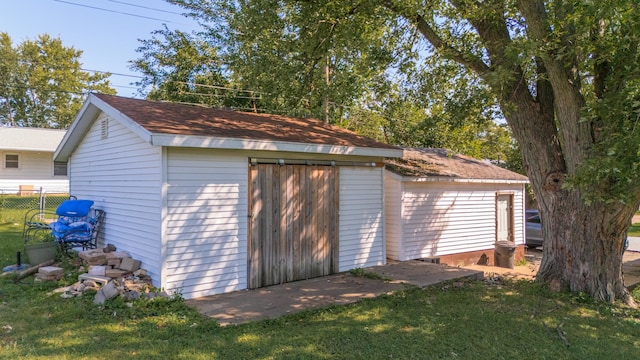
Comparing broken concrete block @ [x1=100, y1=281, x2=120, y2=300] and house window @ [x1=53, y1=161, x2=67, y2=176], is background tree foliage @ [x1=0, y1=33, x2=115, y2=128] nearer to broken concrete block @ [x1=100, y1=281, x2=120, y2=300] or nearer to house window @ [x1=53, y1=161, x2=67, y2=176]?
house window @ [x1=53, y1=161, x2=67, y2=176]

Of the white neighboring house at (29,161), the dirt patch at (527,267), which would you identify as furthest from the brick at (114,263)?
the white neighboring house at (29,161)

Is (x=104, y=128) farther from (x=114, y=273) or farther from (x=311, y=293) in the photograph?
(x=311, y=293)

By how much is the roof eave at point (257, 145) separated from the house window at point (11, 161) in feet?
66.4

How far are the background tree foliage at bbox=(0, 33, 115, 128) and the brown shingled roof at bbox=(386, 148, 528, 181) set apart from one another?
31.4 m

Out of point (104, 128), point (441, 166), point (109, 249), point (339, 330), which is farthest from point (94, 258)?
point (441, 166)

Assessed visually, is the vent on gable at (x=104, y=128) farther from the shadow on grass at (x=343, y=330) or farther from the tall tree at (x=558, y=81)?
the tall tree at (x=558, y=81)

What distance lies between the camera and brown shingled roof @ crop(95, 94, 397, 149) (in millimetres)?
6148

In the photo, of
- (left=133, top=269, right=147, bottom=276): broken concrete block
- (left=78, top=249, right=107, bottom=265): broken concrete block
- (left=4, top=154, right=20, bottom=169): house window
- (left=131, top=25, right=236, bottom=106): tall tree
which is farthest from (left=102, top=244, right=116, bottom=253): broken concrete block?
(left=4, top=154, right=20, bottom=169): house window

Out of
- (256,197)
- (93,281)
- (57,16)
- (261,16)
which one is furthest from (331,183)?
(57,16)

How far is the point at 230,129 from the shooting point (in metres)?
6.79

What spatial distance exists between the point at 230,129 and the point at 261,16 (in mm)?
2468

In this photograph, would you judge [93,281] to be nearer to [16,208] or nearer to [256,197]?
[256,197]

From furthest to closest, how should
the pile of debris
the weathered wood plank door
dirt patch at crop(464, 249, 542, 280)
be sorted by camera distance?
dirt patch at crop(464, 249, 542, 280)
the weathered wood plank door
the pile of debris

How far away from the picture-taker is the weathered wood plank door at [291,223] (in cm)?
669
